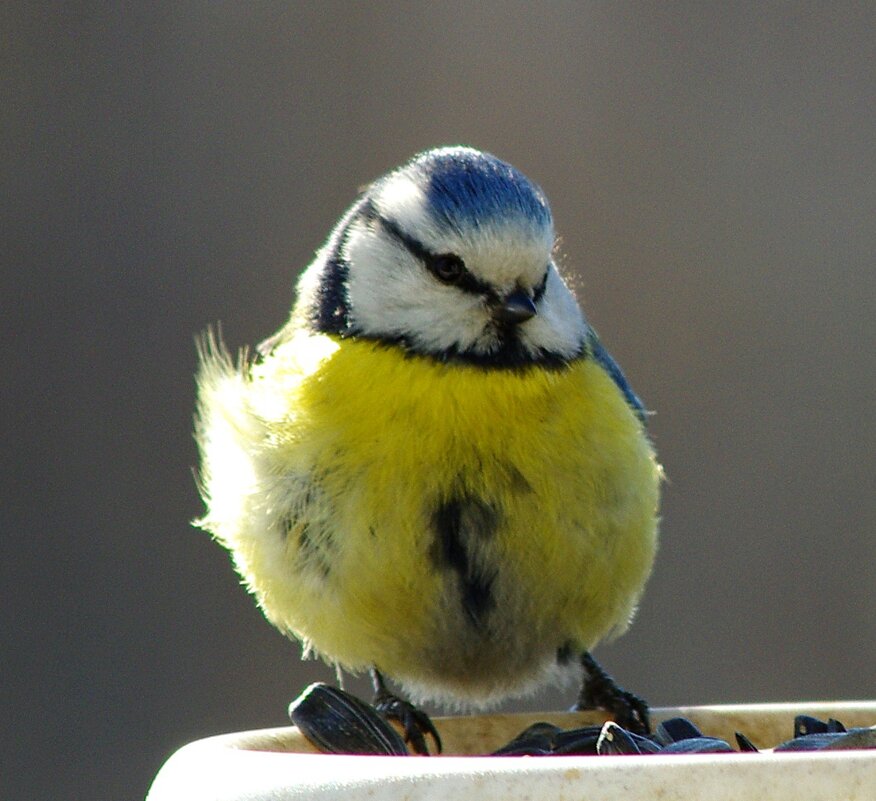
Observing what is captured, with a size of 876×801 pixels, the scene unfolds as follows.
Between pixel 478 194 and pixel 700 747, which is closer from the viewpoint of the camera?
pixel 700 747

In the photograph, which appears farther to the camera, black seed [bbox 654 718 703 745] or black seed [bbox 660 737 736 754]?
black seed [bbox 654 718 703 745]

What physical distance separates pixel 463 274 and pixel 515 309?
0.08 m

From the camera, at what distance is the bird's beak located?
1.66 metres

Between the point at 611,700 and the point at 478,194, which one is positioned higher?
the point at 478,194

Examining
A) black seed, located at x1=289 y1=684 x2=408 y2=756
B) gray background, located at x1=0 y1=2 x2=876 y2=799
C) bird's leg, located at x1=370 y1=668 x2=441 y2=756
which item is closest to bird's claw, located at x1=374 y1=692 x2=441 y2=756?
bird's leg, located at x1=370 y1=668 x2=441 y2=756

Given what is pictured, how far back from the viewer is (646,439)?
1927 mm

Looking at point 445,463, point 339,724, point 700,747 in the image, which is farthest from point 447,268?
point 700,747

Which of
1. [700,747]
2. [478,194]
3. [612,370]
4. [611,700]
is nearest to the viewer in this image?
[700,747]

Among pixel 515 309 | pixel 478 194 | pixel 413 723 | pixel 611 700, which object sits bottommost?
pixel 611 700

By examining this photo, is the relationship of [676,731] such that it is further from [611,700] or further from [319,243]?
[319,243]

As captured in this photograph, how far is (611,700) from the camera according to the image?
1.79 m

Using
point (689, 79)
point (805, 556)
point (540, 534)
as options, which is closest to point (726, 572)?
point (805, 556)

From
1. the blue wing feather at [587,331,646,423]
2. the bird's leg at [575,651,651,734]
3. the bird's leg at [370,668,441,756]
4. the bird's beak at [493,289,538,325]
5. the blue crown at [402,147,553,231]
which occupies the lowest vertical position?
the bird's leg at [575,651,651,734]

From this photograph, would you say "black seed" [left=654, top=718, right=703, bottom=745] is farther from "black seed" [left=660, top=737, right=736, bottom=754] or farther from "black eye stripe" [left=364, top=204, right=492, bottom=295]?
"black eye stripe" [left=364, top=204, right=492, bottom=295]
